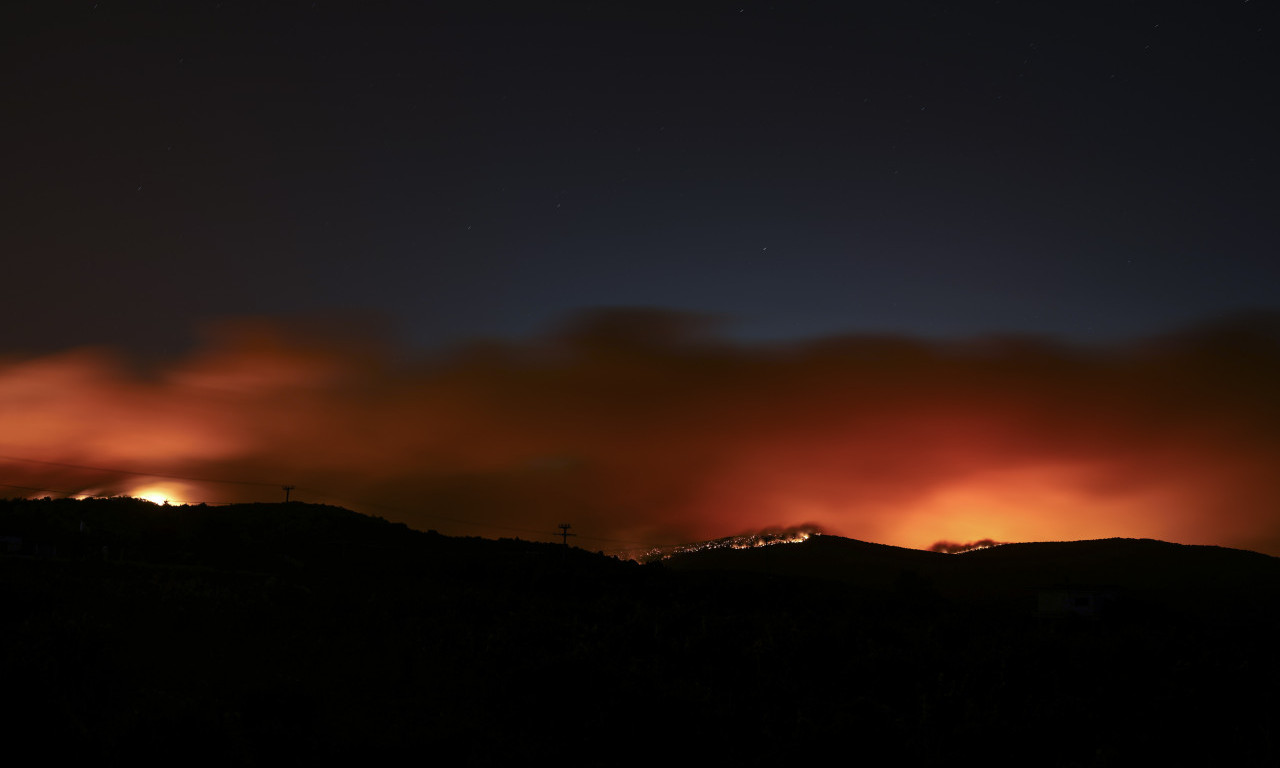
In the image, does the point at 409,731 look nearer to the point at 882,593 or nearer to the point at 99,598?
the point at 99,598

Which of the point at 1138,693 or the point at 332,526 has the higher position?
the point at 332,526

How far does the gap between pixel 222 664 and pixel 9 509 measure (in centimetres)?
6790

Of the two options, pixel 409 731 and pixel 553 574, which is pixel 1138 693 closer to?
pixel 409 731

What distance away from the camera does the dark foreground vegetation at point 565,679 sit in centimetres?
2127

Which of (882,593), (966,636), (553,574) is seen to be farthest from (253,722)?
(882,593)

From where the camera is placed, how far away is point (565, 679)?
28.5 m

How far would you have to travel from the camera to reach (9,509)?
82.4 metres

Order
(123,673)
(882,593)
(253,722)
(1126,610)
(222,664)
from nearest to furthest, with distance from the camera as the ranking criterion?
(253,722)
(123,673)
(222,664)
(1126,610)
(882,593)

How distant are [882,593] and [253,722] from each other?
63.9 m

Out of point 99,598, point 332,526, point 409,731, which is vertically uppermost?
point 332,526

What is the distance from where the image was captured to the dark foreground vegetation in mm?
21266

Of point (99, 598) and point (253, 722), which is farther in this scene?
point (99, 598)

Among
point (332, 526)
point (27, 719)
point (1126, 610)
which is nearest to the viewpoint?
point (27, 719)

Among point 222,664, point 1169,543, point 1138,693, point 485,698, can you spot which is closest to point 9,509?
point 222,664
